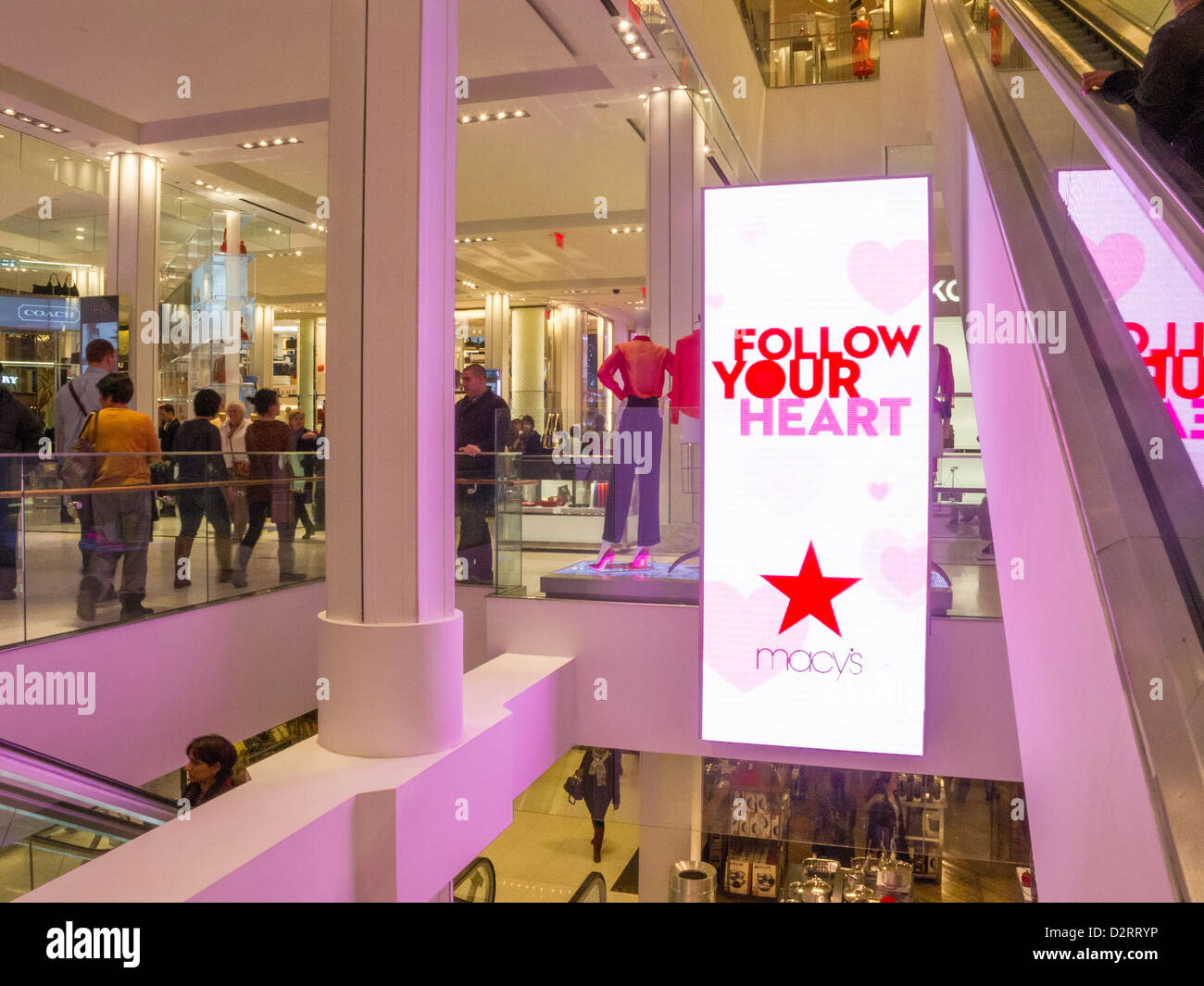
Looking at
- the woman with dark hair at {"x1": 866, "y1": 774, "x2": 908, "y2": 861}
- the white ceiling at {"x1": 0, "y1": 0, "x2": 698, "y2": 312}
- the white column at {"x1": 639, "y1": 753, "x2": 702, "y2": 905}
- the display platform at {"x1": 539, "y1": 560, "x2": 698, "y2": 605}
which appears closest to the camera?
the display platform at {"x1": 539, "y1": 560, "x2": 698, "y2": 605}

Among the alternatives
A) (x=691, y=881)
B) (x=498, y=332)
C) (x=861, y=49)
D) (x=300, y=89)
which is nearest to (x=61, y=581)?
(x=691, y=881)

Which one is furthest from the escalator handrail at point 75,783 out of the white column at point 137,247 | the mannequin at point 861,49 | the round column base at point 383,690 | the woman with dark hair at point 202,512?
the mannequin at point 861,49

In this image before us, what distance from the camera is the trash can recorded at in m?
7.08

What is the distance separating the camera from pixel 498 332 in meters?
20.2

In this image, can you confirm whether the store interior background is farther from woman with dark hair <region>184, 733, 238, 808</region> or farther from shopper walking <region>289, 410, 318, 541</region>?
shopper walking <region>289, 410, 318, 541</region>

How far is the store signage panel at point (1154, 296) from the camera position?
6.90 feet

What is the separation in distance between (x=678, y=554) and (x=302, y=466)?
2.81 m

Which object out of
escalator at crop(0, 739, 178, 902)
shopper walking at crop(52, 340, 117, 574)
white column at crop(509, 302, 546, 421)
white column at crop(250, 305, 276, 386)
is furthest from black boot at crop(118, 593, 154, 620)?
white column at crop(250, 305, 276, 386)

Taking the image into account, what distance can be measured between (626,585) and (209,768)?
2.55 metres

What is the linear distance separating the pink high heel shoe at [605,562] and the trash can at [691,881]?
2311 mm

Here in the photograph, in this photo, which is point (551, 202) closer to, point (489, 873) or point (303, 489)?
point (303, 489)
